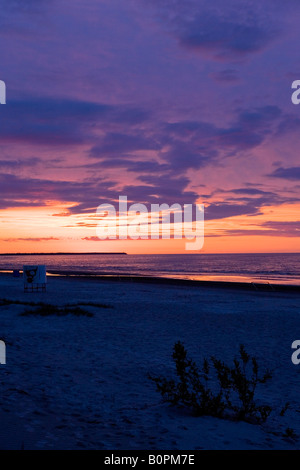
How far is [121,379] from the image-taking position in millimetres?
9531

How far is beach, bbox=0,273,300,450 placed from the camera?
236 inches

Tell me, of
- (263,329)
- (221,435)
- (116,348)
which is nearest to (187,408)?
(221,435)

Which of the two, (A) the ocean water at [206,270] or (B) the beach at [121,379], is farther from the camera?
(A) the ocean water at [206,270]

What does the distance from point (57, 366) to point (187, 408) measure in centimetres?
392

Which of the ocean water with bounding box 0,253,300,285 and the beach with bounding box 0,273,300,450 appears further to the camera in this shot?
the ocean water with bounding box 0,253,300,285

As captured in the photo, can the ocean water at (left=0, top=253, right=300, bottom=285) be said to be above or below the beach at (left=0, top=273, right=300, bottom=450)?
below

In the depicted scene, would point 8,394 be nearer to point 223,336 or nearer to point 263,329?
point 223,336

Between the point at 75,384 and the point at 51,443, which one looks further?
the point at 75,384

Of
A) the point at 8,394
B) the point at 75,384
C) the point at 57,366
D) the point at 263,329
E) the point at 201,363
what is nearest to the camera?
the point at 8,394

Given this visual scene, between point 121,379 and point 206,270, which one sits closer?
point 121,379

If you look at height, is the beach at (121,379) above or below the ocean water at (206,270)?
above

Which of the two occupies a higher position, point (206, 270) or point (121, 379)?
point (121, 379)

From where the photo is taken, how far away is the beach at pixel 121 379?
19.7 ft
